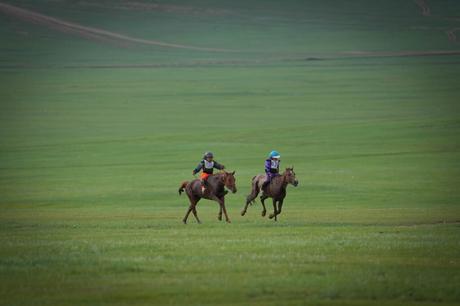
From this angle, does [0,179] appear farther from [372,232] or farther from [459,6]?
[459,6]

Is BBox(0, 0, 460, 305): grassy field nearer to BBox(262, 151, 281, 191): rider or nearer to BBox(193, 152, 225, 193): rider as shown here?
BBox(262, 151, 281, 191): rider

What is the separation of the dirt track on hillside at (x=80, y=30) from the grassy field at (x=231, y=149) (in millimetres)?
1080

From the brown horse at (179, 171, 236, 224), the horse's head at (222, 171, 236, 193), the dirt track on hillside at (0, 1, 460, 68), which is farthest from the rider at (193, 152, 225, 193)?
the dirt track on hillside at (0, 1, 460, 68)

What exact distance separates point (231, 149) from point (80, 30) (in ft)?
333

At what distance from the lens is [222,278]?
14758 mm

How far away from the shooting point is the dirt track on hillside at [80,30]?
495ft

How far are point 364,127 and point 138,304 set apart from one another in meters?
57.9

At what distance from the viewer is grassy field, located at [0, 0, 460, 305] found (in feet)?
49.3

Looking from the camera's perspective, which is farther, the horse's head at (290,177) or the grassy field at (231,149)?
the horse's head at (290,177)

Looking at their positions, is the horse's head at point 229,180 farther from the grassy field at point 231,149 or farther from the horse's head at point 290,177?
the horse's head at point 290,177

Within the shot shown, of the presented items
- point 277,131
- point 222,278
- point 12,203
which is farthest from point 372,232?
point 277,131

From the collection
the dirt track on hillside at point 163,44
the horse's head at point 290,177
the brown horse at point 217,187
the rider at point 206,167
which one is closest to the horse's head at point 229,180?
the brown horse at point 217,187

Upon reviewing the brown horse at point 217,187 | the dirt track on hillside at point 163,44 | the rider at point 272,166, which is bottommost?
the brown horse at point 217,187

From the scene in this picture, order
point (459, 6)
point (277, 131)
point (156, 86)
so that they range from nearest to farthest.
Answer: point (277, 131)
point (156, 86)
point (459, 6)
